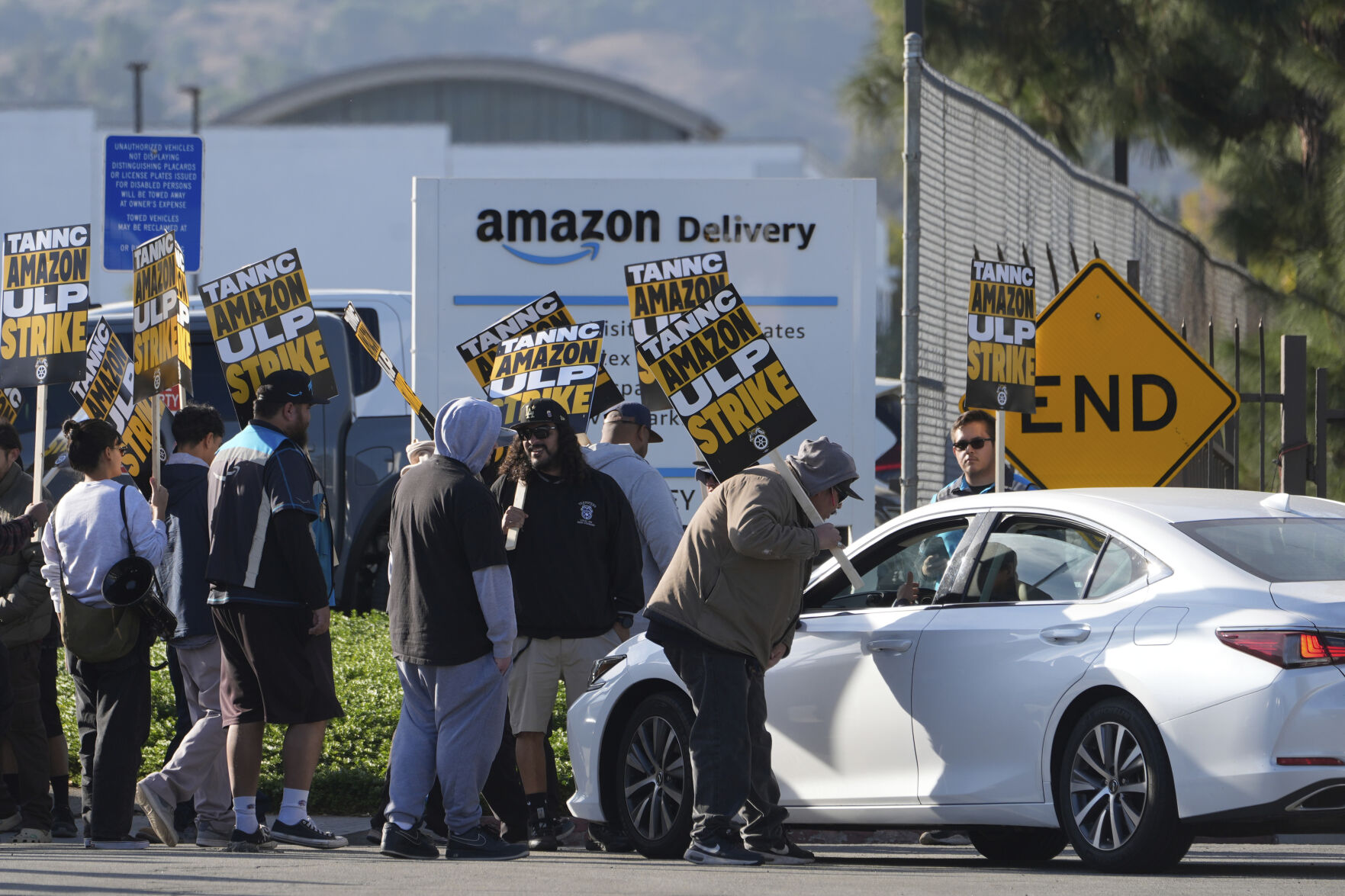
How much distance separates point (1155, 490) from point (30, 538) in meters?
4.83

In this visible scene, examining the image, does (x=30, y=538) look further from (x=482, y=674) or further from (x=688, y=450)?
(x=688, y=450)

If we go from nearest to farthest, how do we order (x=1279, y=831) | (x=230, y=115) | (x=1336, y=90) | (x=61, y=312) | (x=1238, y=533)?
(x=1279, y=831), (x=1238, y=533), (x=61, y=312), (x=1336, y=90), (x=230, y=115)

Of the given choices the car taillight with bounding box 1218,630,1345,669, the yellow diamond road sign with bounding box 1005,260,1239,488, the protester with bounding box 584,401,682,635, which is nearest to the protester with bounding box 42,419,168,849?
the protester with bounding box 584,401,682,635

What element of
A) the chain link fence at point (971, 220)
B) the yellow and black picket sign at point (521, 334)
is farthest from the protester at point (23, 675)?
the chain link fence at point (971, 220)

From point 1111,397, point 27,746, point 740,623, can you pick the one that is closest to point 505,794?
point 740,623

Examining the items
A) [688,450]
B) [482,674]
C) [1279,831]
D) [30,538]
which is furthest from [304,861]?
[688,450]

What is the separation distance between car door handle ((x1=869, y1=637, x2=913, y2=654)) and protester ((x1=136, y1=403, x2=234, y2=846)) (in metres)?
2.83

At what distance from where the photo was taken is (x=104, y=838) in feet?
27.8

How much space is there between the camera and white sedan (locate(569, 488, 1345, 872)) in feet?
21.6

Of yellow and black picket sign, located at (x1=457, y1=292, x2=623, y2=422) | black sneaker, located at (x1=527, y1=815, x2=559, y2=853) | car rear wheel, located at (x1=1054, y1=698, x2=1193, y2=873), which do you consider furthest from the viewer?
yellow and black picket sign, located at (x1=457, y1=292, x2=623, y2=422)

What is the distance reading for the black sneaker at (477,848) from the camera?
25.6 feet

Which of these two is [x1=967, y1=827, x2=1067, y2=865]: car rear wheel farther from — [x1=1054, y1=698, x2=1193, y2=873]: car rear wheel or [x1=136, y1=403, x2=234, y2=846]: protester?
[x1=136, y1=403, x2=234, y2=846]: protester

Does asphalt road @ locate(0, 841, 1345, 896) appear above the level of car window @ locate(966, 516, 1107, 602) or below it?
below

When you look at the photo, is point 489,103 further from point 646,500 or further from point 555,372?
point 646,500
